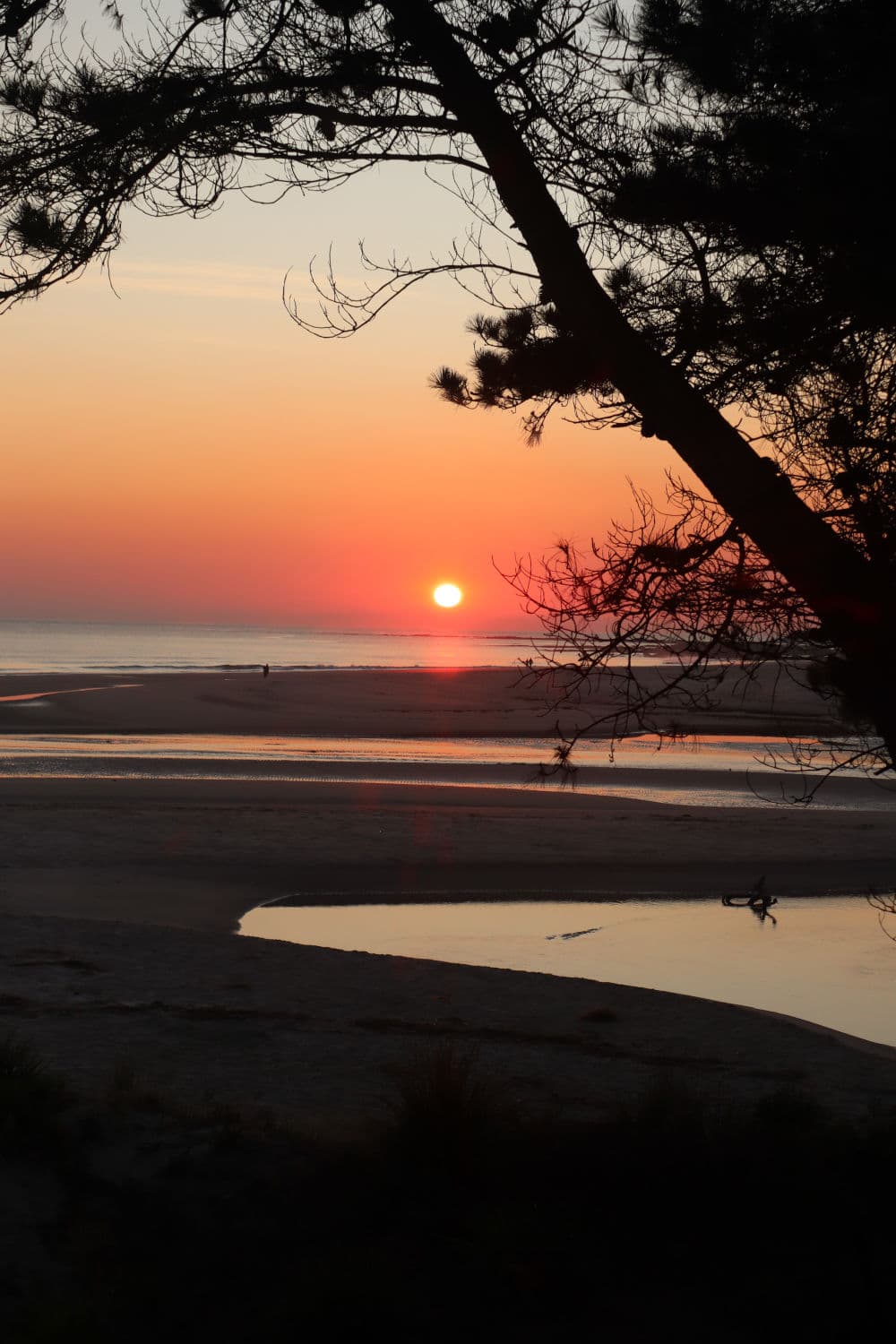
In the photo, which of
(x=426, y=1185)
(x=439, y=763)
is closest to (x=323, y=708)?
(x=439, y=763)

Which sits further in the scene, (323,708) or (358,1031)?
(323,708)

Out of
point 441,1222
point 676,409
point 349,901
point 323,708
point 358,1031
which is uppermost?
point 676,409

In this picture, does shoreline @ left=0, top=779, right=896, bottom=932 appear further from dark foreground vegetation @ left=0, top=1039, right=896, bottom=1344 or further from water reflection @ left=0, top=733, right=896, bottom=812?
dark foreground vegetation @ left=0, top=1039, right=896, bottom=1344

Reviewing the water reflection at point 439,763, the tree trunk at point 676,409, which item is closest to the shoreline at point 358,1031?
the tree trunk at point 676,409

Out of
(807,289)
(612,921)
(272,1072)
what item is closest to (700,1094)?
(272,1072)

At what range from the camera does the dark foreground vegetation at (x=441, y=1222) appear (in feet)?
14.1

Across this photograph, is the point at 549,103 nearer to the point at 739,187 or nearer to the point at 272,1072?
the point at 739,187

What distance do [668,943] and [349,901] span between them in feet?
11.6

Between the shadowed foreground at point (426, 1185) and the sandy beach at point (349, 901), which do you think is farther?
the sandy beach at point (349, 901)

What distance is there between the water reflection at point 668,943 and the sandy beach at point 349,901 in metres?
0.69

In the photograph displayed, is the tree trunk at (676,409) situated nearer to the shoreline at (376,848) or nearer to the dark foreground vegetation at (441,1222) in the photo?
the dark foreground vegetation at (441,1222)

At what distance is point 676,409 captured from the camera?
17.1 feet

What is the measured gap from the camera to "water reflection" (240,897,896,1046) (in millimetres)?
10047

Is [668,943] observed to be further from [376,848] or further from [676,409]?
[676,409]
